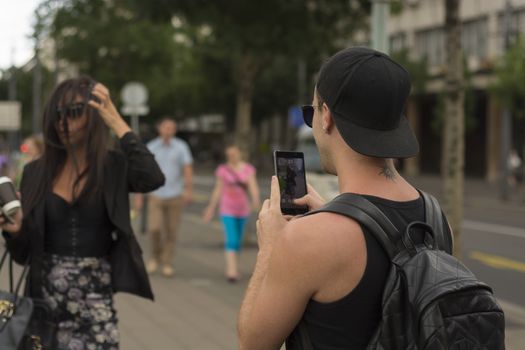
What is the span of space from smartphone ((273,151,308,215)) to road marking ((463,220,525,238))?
15.7m

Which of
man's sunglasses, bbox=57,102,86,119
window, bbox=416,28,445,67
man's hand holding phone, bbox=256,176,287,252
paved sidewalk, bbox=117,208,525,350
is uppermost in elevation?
window, bbox=416,28,445,67

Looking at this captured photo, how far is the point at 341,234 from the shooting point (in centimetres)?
199

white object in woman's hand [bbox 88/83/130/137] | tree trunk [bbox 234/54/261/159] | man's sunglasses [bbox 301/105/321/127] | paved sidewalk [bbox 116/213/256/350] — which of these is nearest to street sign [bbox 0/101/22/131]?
tree trunk [bbox 234/54/261/159]

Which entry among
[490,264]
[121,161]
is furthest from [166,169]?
[121,161]

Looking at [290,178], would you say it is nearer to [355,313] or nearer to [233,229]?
[355,313]

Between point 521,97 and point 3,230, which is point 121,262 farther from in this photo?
point 521,97

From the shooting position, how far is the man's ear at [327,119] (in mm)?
2174

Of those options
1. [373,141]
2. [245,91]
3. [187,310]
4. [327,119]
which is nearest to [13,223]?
[327,119]

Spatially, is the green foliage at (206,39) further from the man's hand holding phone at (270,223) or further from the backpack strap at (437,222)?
the backpack strap at (437,222)

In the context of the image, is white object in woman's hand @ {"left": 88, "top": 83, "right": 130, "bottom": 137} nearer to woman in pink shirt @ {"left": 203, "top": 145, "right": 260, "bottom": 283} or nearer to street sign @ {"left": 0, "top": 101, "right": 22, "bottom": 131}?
woman in pink shirt @ {"left": 203, "top": 145, "right": 260, "bottom": 283}

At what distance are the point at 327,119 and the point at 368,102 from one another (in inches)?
4.6

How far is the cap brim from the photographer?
83.0 inches

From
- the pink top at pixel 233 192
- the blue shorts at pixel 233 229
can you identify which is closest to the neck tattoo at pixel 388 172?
the blue shorts at pixel 233 229

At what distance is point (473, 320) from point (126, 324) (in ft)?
19.2
